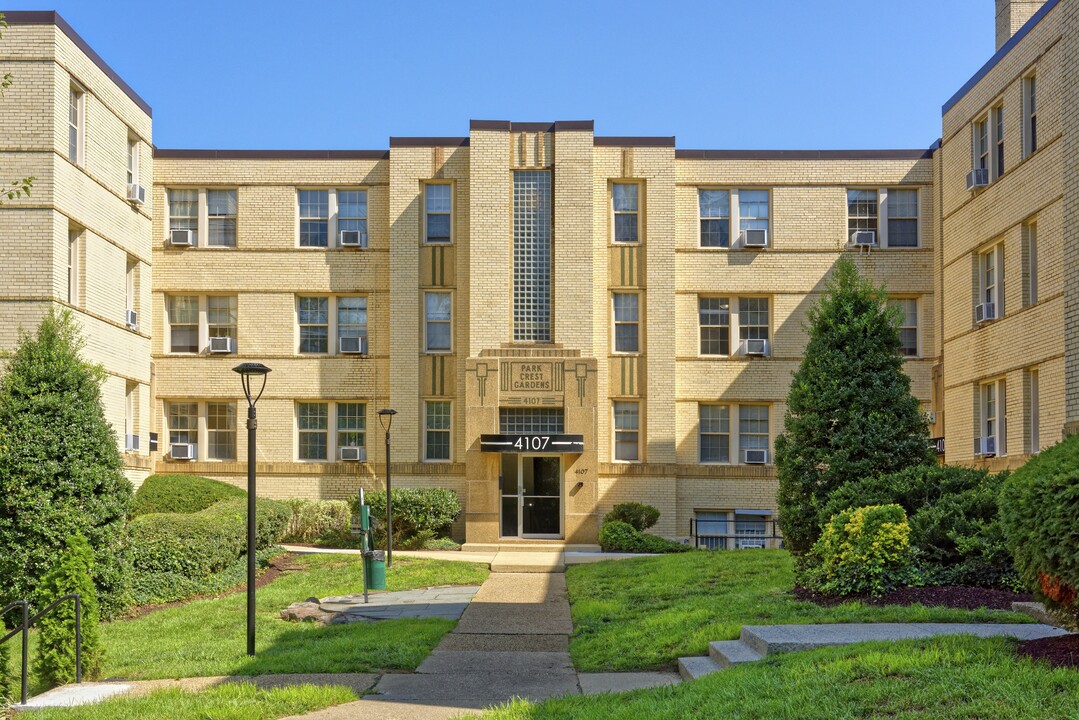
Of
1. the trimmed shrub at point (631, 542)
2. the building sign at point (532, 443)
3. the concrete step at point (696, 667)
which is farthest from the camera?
the building sign at point (532, 443)

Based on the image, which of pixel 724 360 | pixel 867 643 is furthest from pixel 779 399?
pixel 867 643

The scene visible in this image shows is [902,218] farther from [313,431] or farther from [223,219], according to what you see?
[223,219]

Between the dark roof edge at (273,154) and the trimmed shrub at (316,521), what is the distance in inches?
396

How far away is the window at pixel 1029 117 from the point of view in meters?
23.8

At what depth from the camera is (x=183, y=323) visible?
1254 inches

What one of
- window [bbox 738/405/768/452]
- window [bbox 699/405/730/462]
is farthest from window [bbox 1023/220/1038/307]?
window [bbox 699/405/730/462]

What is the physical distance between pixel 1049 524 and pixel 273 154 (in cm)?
2745

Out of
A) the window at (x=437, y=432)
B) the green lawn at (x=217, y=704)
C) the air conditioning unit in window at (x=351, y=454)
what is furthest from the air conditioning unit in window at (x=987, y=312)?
the green lawn at (x=217, y=704)

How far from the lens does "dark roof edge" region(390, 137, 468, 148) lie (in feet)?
103

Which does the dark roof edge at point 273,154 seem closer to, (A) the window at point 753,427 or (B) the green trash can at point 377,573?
(A) the window at point 753,427

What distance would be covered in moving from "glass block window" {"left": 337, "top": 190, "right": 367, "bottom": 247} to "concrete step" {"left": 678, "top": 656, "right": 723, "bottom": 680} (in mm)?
22786

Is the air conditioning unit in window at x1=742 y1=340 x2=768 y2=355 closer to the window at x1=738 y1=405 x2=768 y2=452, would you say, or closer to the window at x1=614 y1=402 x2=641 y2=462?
the window at x1=738 y1=405 x2=768 y2=452

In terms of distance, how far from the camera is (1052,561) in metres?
8.09

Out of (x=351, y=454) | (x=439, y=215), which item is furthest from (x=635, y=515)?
(x=439, y=215)
